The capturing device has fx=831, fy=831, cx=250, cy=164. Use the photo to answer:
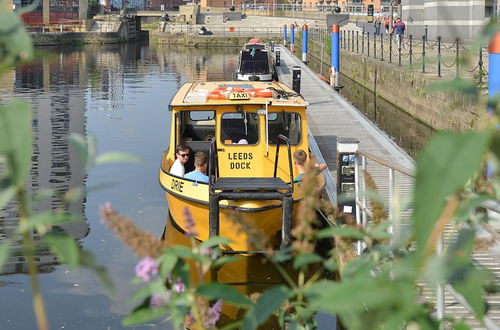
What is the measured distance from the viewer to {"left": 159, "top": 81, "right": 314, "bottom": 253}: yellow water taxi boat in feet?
32.9

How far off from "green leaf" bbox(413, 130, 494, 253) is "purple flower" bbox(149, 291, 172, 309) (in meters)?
0.87

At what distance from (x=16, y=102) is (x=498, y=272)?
582cm

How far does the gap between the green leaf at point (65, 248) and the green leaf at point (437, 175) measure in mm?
479

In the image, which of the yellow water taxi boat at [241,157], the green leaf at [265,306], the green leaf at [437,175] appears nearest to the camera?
the green leaf at [437,175]

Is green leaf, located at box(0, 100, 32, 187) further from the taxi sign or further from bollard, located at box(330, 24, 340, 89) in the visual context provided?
bollard, located at box(330, 24, 340, 89)

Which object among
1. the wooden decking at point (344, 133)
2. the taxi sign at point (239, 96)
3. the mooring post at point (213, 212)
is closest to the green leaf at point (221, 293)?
the wooden decking at point (344, 133)

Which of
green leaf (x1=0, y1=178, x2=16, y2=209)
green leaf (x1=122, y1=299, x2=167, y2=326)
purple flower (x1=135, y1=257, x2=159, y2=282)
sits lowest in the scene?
green leaf (x1=122, y1=299, x2=167, y2=326)

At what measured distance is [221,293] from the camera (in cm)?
147

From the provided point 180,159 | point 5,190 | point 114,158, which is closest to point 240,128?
point 180,159

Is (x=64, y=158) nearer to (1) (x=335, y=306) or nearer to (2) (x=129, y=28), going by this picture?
(1) (x=335, y=306)

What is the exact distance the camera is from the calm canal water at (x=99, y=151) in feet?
30.4

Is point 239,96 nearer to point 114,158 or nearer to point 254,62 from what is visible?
point 114,158

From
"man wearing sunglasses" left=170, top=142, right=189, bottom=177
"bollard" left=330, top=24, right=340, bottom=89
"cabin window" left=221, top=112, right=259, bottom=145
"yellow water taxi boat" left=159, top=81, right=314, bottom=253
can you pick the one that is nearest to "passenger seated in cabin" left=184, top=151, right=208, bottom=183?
"yellow water taxi boat" left=159, top=81, right=314, bottom=253

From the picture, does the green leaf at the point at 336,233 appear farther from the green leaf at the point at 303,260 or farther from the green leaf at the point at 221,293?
the green leaf at the point at 221,293
